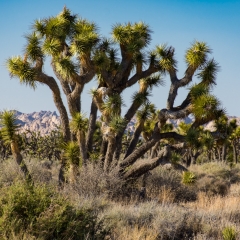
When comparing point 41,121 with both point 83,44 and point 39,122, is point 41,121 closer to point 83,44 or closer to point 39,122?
point 39,122

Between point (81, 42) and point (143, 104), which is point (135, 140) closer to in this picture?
point (143, 104)

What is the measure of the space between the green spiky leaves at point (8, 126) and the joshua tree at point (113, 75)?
112 cm

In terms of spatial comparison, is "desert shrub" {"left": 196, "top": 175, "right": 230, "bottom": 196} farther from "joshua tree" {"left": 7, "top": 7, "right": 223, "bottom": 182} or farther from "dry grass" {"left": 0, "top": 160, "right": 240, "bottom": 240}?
"joshua tree" {"left": 7, "top": 7, "right": 223, "bottom": 182}

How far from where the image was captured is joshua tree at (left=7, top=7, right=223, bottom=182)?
10.9 m

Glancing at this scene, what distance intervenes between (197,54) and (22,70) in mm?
5488

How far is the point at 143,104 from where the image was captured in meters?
12.4

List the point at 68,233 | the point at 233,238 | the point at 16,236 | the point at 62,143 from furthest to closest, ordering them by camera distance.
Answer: the point at 62,143, the point at 233,238, the point at 68,233, the point at 16,236

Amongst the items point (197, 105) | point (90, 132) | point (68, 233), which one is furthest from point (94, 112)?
point (68, 233)

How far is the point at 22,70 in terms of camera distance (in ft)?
35.2

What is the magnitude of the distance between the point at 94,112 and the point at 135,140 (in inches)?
74.1

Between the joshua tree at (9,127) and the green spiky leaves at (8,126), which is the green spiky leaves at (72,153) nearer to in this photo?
the joshua tree at (9,127)

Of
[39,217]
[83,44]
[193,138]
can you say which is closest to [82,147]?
[83,44]

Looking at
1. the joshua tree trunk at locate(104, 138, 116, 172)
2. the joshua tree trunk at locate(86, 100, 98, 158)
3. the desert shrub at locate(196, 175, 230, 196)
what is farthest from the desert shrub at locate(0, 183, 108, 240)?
the desert shrub at locate(196, 175, 230, 196)

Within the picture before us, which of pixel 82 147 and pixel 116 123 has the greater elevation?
pixel 116 123
